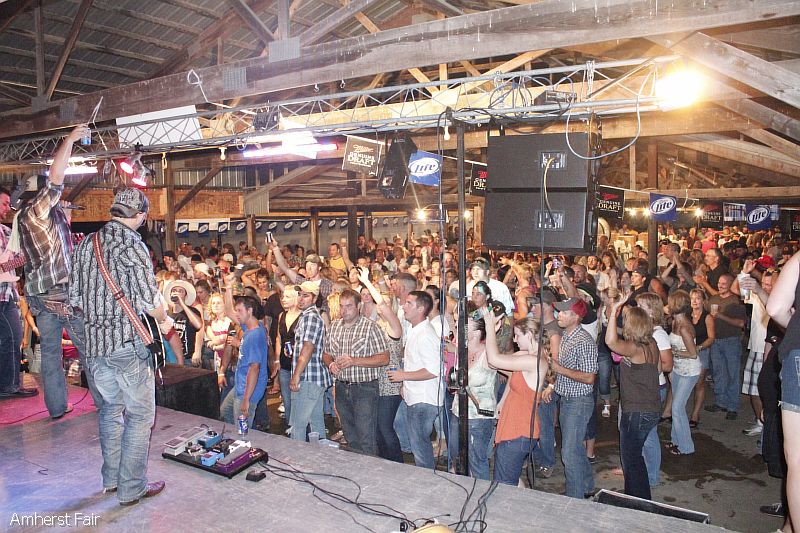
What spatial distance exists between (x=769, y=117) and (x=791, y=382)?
3.88 metres

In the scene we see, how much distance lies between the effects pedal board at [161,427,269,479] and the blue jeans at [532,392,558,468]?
108 inches

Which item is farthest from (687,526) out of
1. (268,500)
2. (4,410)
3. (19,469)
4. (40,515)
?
(4,410)

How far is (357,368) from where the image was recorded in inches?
193

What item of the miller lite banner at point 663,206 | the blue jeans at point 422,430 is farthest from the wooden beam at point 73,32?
the miller lite banner at point 663,206

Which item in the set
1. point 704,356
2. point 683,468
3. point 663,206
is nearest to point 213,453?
point 683,468

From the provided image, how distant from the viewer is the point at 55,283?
4.05m

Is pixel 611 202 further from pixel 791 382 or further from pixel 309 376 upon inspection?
pixel 791 382

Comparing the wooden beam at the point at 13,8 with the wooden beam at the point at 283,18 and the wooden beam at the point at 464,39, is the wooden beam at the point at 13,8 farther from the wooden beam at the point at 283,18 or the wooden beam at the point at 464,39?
the wooden beam at the point at 283,18

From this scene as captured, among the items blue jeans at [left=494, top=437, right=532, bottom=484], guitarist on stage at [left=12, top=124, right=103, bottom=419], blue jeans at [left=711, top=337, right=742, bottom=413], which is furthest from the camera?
blue jeans at [left=711, top=337, right=742, bottom=413]

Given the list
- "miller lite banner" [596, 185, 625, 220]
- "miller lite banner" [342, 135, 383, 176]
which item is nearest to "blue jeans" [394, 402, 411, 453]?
"miller lite banner" [342, 135, 383, 176]

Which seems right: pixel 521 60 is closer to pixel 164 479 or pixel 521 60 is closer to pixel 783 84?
pixel 783 84

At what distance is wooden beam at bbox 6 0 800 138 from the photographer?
355 cm

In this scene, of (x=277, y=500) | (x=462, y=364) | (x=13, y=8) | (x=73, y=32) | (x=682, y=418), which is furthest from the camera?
(x=73, y=32)

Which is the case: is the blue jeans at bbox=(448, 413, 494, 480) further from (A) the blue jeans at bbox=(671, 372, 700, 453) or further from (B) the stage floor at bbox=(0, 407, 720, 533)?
(A) the blue jeans at bbox=(671, 372, 700, 453)
